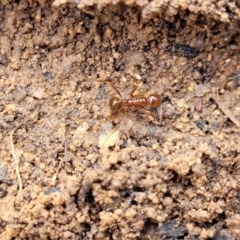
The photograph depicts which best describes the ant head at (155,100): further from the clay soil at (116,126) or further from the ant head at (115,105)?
the ant head at (115,105)

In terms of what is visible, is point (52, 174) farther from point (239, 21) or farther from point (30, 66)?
point (239, 21)

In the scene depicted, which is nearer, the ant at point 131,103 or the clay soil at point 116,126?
the clay soil at point 116,126

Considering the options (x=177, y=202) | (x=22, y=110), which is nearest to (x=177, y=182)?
(x=177, y=202)

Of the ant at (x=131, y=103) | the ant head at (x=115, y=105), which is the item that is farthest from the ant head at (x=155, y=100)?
the ant head at (x=115, y=105)

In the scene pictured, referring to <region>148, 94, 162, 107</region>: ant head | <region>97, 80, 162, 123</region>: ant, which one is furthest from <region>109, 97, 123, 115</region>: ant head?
<region>148, 94, 162, 107</region>: ant head

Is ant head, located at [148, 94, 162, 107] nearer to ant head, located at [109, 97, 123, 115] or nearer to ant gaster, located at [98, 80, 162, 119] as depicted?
ant gaster, located at [98, 80, 162, 119]

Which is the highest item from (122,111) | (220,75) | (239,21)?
(239,21)

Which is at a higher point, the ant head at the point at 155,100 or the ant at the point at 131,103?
the ant head at the point at 155,100
